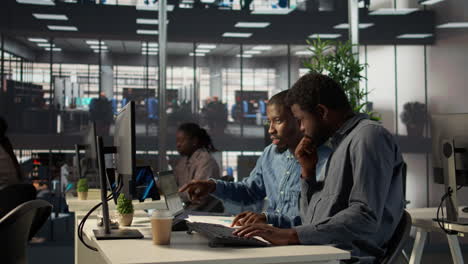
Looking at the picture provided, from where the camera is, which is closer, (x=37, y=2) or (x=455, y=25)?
(x=37, y=2)

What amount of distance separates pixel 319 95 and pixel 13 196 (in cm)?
215

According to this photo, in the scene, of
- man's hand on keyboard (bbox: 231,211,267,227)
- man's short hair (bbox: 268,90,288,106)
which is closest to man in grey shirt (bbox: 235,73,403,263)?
man's hand on keyboard (bbox: 231,211,267,227)

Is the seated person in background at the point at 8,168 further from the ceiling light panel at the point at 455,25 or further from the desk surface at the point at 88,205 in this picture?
the ceiling light panel at the point at 455,25

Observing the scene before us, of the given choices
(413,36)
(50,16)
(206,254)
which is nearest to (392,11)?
(413,36)

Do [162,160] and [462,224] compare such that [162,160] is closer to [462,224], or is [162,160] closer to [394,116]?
[394,116]

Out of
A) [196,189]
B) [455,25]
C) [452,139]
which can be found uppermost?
[455,25]

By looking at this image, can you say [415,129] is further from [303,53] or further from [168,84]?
[168,84]

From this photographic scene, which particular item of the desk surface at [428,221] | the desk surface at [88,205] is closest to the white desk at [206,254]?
the desk surface at [428,221]

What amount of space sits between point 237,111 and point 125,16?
1.89 metres

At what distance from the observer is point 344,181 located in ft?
8.26

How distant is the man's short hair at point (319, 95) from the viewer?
8.70ft

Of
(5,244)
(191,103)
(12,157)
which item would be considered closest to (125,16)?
(191,103)

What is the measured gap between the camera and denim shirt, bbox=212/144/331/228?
3.22 metres

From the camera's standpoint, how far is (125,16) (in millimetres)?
7887
